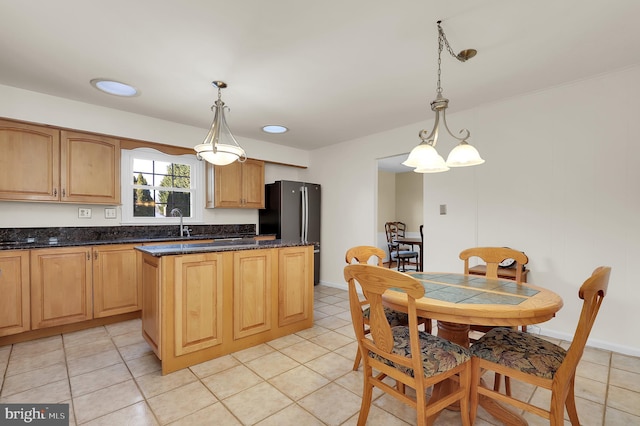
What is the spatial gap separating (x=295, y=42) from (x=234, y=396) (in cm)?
245

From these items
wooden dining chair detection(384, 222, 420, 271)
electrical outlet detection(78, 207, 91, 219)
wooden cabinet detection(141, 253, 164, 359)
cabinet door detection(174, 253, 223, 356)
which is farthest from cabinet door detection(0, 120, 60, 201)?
wooden dining chair detection(384, 222, 420, 271)

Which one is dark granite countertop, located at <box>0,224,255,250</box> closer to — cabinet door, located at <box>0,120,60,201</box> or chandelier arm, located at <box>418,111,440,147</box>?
cabinet door, located at <box>0,120,60,201</box>

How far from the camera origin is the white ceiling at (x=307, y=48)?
1.83 meters

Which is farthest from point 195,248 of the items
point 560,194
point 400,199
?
point 400,199

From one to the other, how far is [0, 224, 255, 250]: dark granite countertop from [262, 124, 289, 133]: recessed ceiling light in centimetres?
163

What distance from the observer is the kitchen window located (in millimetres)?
3855

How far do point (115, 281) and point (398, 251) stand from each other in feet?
16.2

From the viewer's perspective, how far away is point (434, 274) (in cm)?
239

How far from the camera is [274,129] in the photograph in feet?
13.9

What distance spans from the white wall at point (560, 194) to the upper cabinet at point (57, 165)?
3.82 metres

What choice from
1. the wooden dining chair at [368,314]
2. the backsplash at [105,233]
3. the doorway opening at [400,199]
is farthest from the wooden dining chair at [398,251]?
the wooden dining chair at [368,314]

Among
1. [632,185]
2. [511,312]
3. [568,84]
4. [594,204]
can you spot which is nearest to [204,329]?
[511,312]

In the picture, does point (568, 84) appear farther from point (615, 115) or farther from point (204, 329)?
point (204, 329)

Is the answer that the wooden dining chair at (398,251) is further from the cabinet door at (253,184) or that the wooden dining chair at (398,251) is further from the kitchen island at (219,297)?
the kitchen island at (219,297)
